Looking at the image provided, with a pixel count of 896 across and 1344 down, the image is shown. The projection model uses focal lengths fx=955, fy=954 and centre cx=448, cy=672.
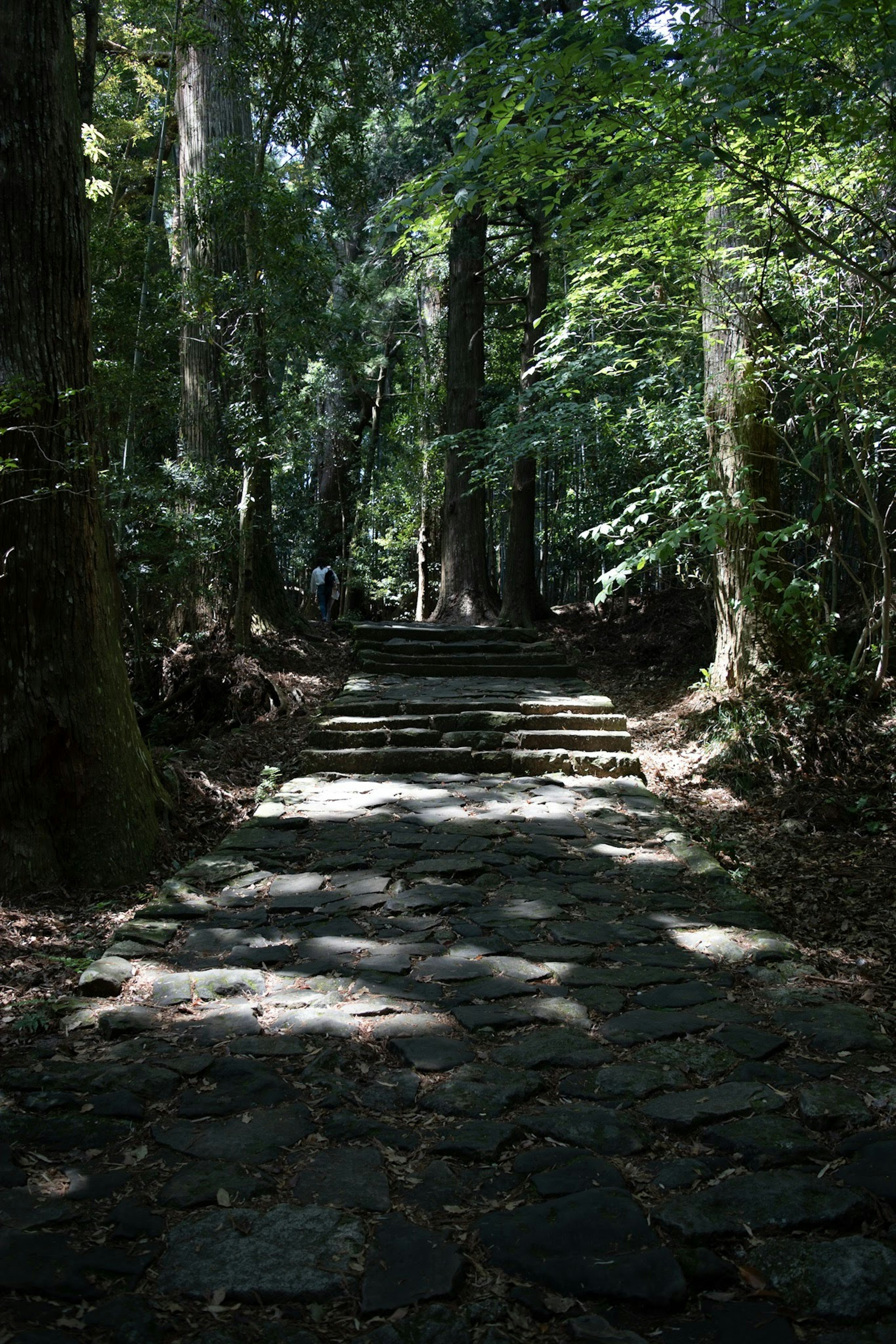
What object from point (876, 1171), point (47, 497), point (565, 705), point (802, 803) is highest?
point (47, 497)

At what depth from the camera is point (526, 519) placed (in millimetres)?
13258

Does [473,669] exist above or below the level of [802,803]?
above

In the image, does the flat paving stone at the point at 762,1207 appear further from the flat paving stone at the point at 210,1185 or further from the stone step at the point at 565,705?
the stone step at the point at 565,705

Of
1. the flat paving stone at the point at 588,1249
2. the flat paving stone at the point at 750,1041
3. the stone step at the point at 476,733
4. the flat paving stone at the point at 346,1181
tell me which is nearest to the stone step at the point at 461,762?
the stone step at the point at 476,733

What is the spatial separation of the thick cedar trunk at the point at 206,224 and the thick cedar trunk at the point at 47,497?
4426 millimetres

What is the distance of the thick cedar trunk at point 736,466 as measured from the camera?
6734 mm

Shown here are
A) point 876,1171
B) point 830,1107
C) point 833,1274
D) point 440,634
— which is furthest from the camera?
point 440,634

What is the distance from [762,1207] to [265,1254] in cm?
111

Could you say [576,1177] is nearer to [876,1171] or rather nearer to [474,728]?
[876,1171]

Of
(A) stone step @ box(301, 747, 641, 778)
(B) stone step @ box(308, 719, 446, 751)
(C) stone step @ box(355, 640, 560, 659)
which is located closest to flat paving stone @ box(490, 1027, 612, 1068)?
(A) stone step @ box(301, 747, 641, 778)

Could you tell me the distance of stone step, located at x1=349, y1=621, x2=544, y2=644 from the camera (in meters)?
11.1

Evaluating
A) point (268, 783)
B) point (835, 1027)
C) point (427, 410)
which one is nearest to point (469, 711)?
point (268, 783)

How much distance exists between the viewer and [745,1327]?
180cm

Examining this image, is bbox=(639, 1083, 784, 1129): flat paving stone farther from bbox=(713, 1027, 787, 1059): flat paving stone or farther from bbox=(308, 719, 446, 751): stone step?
bbox=(308, 719, 446, 751): stone step
